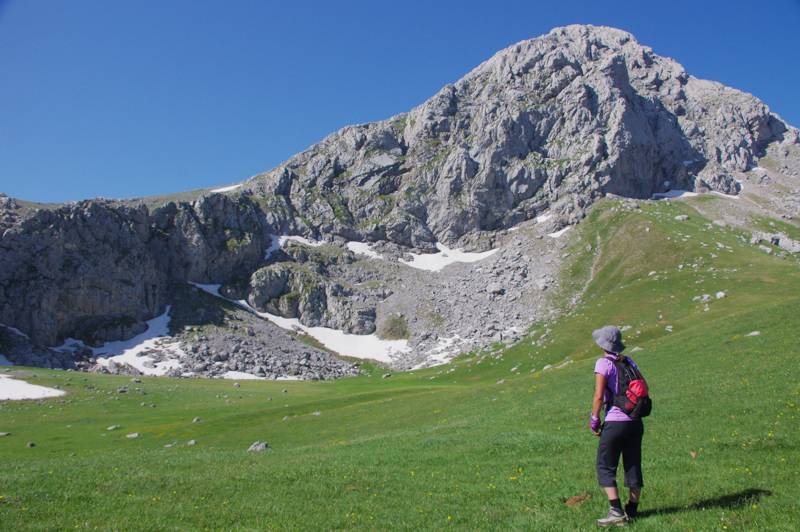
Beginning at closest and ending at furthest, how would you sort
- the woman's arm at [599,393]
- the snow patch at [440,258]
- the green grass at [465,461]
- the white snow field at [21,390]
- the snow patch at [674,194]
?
the woman's arm at [599,393] → the green grass at [465,461] → the white snow field at [21,390] → the snow patch at [440,258] → the snow patch at [674,194]

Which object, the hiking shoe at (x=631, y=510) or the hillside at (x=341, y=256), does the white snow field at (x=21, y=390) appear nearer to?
the hillside at (x=341, y=256)

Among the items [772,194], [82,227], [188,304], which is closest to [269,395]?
[188,304]

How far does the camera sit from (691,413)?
839 inches

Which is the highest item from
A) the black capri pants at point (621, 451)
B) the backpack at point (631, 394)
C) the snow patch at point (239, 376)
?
the backpack at point (631, 394)

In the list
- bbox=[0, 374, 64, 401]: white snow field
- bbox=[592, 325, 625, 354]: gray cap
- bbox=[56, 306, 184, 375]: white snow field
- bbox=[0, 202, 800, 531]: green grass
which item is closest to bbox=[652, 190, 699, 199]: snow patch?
bbox=[0, 202, 800, 531]: green grass

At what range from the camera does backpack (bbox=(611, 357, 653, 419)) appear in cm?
1105

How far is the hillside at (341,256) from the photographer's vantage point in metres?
122

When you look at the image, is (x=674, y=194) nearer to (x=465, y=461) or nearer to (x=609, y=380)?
(x=465, y=461)

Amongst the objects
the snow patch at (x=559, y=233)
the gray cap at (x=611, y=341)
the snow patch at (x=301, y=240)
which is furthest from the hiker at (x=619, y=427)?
the snow patch at (x=301, y=240)

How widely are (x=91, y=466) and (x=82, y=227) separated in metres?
137

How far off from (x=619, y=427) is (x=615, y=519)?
1.96 metres

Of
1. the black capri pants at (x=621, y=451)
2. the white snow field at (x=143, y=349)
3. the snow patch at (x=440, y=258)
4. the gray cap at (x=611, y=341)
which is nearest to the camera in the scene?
the black capri pants at (x=621, y=451)

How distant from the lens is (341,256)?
17438 centimetres

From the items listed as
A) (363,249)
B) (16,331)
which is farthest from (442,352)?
(16,331)
